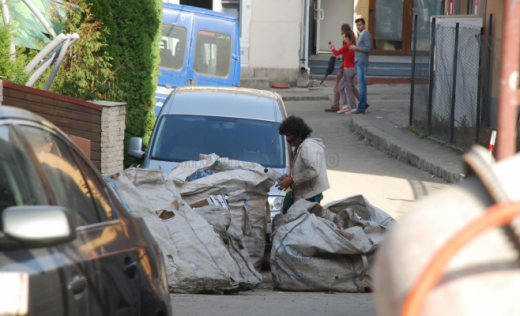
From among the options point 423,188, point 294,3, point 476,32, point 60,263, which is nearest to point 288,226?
point 60,263

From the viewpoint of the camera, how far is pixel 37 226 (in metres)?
2.60

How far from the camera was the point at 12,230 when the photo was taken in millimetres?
2553

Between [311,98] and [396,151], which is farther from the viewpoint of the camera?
[311,98]

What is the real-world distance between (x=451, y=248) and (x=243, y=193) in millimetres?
5722

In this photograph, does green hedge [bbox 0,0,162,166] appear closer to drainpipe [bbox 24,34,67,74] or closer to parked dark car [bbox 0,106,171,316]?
drainpipe [bbox 24,34,67,74]

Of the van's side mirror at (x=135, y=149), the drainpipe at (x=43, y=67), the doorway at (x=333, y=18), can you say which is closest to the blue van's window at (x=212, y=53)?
the drainpipe at (x=43, y=67)

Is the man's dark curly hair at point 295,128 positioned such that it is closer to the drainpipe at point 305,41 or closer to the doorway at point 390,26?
the drainpipe at point 305,41

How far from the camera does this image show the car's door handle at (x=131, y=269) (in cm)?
319

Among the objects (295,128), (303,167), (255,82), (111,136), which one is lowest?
(303,167)

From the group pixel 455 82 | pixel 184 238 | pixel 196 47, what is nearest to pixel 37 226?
pixel 184 238

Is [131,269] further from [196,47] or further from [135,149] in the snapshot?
[196,47]

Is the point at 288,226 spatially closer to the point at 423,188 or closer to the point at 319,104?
the point at 423,188

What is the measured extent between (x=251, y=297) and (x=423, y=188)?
5.70m

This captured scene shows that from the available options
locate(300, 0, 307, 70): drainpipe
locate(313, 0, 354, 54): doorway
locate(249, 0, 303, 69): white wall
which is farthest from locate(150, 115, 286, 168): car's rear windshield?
locate(313, 0, 354, 54): doorway
